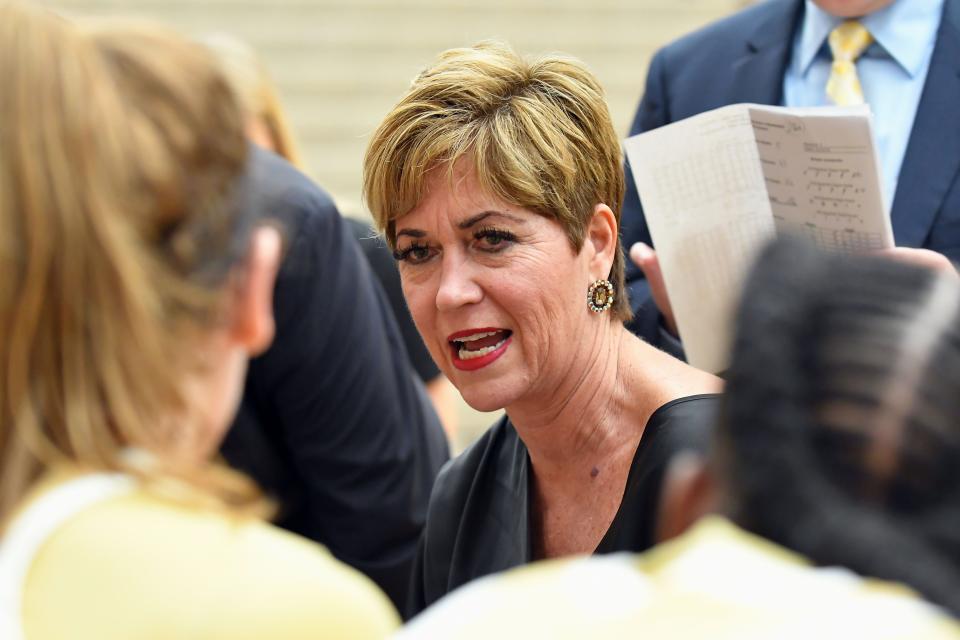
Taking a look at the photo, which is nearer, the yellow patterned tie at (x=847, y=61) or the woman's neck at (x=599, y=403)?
the woman's neck at (x=599, y=403)

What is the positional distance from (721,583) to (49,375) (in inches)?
26.2

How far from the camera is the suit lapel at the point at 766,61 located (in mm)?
3326

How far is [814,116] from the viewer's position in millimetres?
2605

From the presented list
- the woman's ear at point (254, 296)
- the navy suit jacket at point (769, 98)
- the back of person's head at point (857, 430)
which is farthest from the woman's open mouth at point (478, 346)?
the back of person's head at point (857, 430)

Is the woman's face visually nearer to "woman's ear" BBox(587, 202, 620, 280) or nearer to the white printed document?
"woman's ear" BBox(587, 202, 620, 280)

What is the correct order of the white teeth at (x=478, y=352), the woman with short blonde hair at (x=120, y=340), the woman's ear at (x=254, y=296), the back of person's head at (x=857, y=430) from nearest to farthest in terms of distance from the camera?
the back of person's head at (x=857, y=430) → the woman with short blonde hair at (x=120, y=340) → the woman's ear at (x=254, y=296) → the white teeth at (x=478, y=352)

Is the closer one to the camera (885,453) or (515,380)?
(885,453)

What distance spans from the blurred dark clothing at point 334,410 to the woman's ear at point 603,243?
54 cm

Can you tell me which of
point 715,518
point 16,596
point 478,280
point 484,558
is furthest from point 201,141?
point 484,558

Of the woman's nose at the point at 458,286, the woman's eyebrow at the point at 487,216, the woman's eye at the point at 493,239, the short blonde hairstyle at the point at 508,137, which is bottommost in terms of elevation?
the woman's nose at the point at 458,286

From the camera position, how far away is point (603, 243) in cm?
295

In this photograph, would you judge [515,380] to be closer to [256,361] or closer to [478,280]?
[478,280]

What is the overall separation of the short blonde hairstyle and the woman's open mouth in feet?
0.81

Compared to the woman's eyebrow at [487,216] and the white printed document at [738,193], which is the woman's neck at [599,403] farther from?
the woman's eyebrow at [487,216]
